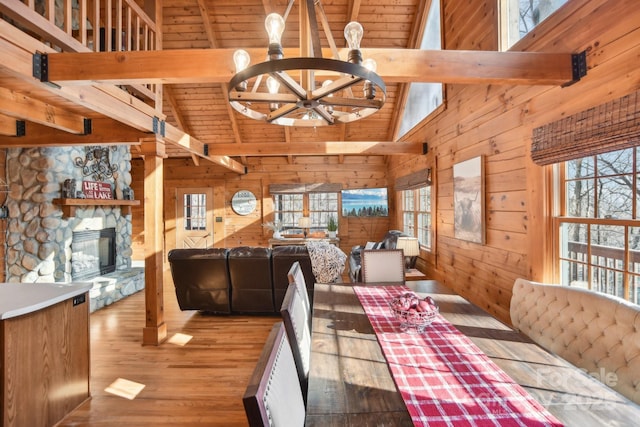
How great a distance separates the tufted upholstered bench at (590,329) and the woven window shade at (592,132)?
2.60 ft

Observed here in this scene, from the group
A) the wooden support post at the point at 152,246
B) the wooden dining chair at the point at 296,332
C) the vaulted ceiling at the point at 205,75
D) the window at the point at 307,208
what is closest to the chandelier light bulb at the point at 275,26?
the vaulted ceiling at the point at 205,75

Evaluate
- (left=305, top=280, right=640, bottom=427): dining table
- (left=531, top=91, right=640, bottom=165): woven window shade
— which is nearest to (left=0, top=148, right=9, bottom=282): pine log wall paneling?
(left=305, top=280, right=640, bottom=427): dining table

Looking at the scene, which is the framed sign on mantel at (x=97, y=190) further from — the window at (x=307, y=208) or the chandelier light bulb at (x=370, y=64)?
the chandelier light bulb at (x=370, y=64)

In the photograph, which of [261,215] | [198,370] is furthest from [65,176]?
[261,215]

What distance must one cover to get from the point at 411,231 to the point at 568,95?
4.09 metres

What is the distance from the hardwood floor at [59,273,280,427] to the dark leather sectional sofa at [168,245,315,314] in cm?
20

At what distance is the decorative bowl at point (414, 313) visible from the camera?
5.73ft

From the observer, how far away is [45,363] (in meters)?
2.10

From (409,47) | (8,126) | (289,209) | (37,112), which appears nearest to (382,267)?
(37,112)

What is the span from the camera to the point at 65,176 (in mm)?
4523

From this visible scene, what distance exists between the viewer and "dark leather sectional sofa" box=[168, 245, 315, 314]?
3.91 m

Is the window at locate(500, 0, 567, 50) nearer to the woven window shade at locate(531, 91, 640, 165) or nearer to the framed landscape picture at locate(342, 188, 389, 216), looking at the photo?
the woven window shade at locate(531, 91, 640, 165)

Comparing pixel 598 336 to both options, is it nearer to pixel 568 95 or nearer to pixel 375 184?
pixel 568 95

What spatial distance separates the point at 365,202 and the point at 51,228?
5702 millimetres
